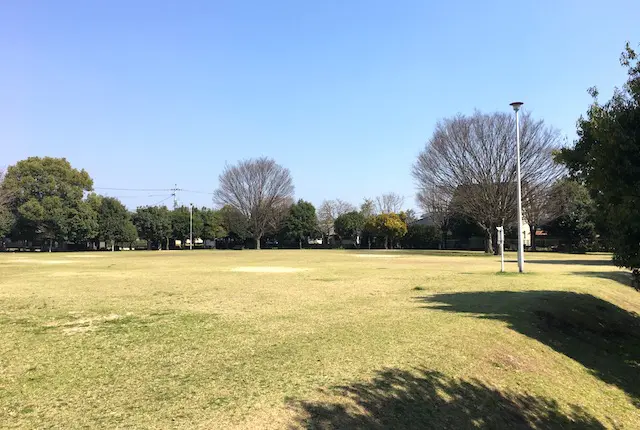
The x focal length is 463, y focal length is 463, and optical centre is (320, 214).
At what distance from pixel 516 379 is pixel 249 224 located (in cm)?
7198

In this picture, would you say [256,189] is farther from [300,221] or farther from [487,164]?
[487,164]

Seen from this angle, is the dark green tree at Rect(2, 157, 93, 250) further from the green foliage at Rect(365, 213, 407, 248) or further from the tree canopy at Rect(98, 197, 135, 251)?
the green foliage at Rect(365, 213, 407, 248)

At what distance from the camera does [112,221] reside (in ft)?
227

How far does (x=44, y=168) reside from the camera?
2574 inches

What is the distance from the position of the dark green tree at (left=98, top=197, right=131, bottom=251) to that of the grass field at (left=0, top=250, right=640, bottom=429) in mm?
61003

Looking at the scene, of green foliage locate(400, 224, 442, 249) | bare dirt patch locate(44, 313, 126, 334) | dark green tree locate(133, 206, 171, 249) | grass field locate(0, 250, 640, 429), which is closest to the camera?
grass field locate(0, 250, 640, 429)

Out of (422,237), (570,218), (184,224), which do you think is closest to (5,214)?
(184,224)

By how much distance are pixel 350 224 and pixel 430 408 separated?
78286 mm

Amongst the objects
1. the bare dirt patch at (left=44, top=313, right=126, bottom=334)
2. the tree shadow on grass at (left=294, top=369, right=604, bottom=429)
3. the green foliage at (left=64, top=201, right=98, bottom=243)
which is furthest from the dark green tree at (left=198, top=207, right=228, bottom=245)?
the tree shadow on grass at (left=294, top=369, right=604, bottom=429)

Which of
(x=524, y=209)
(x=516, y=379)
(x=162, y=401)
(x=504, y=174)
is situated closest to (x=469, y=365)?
(x=516, y=379)

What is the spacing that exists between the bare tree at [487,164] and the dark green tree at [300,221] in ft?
124

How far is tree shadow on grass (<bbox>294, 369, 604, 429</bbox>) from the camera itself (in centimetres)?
497

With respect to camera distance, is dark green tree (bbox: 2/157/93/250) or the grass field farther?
dark green tree (bbox: 2/157/93/250)

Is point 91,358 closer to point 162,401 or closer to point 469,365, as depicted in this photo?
point 162,401
